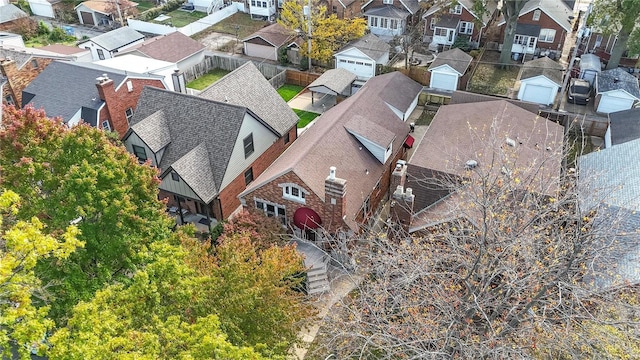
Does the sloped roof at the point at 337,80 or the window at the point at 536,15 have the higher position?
the window at the point at 536,15

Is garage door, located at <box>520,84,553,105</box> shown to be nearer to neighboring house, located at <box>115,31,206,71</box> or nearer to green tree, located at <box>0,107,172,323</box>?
neighboring house, located at <box>115,31,206,71</box>

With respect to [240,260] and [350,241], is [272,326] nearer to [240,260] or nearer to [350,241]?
[240,260]

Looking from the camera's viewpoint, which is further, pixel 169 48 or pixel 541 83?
pixel 169 48

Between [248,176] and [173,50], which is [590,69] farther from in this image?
[173,50]

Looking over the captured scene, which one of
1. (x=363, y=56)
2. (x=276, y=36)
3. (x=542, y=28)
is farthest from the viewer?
(x=276, y=36)

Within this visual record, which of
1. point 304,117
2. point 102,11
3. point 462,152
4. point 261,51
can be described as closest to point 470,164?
point 462,152

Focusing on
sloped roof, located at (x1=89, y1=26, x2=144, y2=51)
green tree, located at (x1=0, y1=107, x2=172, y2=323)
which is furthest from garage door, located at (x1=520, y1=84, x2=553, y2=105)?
sloped roof, located at (x1=89, y1=26, x2=144, y2=51)

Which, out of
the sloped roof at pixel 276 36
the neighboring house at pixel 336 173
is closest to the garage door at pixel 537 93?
the neighboring house at pixel 336 173

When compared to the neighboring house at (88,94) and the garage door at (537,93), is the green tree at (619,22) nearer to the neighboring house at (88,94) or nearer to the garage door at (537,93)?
the garage door at (537,93)
